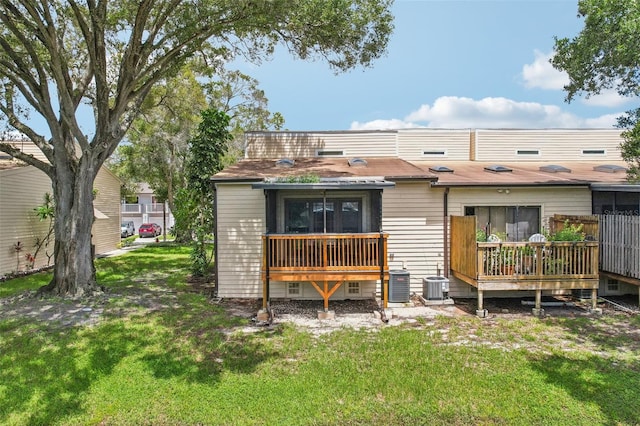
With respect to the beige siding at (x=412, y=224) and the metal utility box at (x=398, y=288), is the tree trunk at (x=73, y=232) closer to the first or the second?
the metal utility box at (x=398, y=288)

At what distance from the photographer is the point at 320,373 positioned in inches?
203

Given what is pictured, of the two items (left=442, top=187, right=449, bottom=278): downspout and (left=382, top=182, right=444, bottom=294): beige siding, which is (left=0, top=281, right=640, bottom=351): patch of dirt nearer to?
(left=442, top=187, right=449, bottom=278): downspout

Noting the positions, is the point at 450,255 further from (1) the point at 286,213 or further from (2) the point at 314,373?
(2) the point at 314,373

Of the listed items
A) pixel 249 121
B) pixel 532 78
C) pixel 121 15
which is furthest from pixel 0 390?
pixel 249 121

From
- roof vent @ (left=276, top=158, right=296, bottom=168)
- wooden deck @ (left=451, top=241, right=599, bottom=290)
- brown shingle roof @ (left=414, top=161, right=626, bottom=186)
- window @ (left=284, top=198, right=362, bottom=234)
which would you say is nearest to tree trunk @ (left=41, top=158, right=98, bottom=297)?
roof vent @ (left=276, top=158, right=296, bottom=168)

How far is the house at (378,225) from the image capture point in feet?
26.3

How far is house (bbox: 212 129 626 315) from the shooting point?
26.3 feet

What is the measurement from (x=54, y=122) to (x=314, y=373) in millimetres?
9618

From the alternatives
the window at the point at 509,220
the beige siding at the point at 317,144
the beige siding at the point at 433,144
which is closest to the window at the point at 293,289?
the window at the point at 509,220

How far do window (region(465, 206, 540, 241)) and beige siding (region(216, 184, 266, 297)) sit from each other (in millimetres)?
5670

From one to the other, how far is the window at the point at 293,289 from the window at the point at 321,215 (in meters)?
1.43

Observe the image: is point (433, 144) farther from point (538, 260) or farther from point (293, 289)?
point (293, 289)

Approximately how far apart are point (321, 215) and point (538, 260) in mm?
5172

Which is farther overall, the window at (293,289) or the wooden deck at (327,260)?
the window at (293,289)
